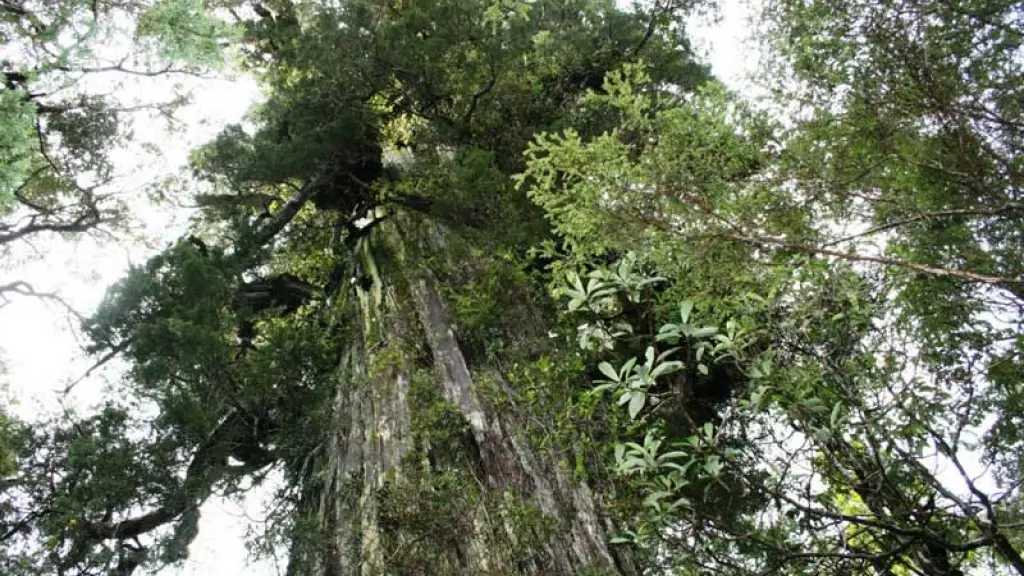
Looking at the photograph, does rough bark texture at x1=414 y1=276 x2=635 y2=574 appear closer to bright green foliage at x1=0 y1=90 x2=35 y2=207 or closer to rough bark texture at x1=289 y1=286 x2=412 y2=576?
rough bark texture at x1=289 y1=286 x2=412 y2=576

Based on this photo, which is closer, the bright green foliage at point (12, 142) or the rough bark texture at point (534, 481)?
the bright green foliage at point (12, 142)

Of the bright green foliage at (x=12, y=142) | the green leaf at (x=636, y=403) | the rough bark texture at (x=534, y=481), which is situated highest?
the bright green foliage at (x=12, y=142)

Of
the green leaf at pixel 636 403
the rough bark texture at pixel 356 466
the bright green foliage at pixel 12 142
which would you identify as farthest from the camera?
the rough bark texture at pixel 356 466

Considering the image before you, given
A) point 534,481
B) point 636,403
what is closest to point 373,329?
point 534,481

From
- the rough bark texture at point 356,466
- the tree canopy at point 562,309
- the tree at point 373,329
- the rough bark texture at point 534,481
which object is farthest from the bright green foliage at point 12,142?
the rough bark texture at point 534,481

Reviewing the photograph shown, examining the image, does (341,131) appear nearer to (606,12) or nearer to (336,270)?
(336,270)

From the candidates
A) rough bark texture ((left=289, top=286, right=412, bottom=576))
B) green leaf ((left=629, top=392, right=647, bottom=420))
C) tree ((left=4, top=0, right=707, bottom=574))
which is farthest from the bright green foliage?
green leaf ((left=629, top=392, right=647, bottom=420))

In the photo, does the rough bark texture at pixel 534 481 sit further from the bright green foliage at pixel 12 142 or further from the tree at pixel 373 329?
the bright green foliage at pixel 12 142

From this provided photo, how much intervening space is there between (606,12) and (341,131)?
385cm

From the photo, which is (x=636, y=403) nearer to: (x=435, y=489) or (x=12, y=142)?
(x=435, y=489)

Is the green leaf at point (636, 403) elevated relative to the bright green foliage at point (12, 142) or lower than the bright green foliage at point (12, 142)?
lower

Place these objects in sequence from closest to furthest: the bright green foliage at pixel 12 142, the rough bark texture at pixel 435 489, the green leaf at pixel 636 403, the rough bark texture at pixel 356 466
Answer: the green leaf at pixel 636 403 → the bright green foliage at pixel 12 142 → the rough bark texture at pixel 435 489 → the rough bark texture at pixel 356 466

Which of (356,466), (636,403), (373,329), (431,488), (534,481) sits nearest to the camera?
(636,403)

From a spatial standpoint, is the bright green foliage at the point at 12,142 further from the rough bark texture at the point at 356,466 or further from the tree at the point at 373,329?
the rough bark texture at the point at 356,466
